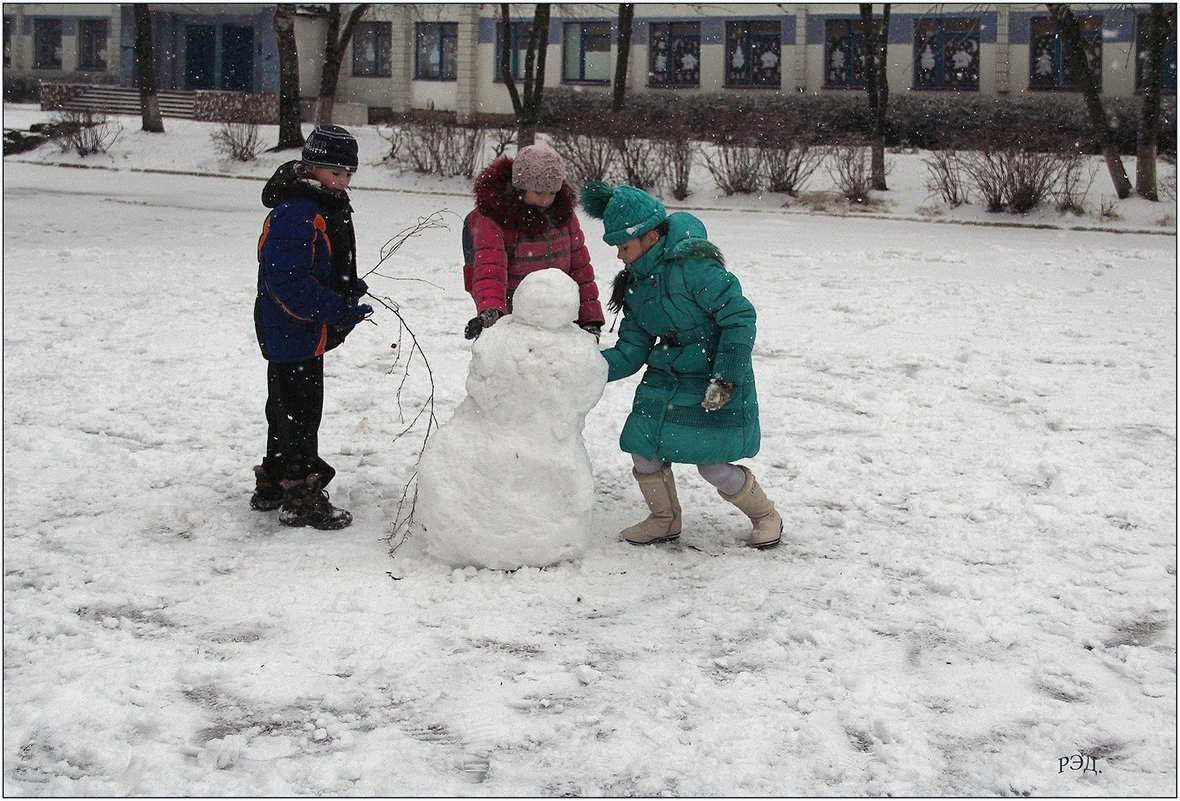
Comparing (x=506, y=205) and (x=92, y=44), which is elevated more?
(x=92, y=44)

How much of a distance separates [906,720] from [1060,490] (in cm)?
227

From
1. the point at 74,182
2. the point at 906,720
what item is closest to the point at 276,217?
the point at 906,720

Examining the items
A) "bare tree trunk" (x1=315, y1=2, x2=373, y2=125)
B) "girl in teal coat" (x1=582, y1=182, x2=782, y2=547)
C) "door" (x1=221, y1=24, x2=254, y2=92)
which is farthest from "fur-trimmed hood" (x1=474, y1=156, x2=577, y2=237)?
"door" (x1=221, y1=24, x2=254, y2=92)

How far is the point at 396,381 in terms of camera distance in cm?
657

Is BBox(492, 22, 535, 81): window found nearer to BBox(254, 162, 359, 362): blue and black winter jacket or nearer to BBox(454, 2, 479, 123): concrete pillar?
BBox(454, 2, 479, 123): concrete pillar

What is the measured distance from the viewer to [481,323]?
13.4 ft

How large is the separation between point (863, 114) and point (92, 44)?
24.6 metres

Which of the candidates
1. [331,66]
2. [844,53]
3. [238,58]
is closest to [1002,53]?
[844,53]

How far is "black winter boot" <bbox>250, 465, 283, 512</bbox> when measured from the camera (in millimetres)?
4539

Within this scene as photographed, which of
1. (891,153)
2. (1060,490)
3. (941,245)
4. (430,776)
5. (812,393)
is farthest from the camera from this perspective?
(891,153)

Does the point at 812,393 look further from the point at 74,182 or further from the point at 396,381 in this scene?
the point at 74,182

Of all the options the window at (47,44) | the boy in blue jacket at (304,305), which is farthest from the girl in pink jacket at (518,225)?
the window at (47,44)

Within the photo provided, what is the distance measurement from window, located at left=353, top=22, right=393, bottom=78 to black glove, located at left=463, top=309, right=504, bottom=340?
95.4ft

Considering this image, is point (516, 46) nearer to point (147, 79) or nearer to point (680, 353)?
point (147, 79)
